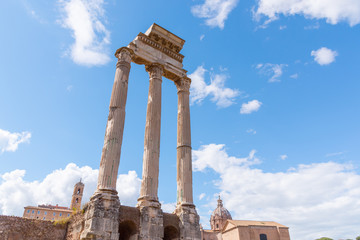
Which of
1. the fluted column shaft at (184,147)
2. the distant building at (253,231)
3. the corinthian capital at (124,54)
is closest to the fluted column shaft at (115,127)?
the corinthian capital at (124,54)

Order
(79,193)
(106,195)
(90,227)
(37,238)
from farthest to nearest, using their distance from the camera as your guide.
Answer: (79,193) < (37,238) < (106,195) < (90,227)

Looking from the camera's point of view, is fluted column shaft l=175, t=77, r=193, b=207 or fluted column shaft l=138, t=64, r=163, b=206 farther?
fluted column shaft l=175, t=77, r=193, b=207

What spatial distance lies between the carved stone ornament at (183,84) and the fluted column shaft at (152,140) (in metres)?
1.65

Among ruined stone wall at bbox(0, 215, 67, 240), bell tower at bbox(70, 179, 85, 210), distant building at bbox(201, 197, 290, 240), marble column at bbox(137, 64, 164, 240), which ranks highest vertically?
bell tower at bbox(70, 179, 85, 210)

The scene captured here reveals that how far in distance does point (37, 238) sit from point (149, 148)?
5853 mm

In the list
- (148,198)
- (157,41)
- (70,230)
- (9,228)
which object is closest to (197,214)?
(148,198)

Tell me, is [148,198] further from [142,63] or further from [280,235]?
[280,235]

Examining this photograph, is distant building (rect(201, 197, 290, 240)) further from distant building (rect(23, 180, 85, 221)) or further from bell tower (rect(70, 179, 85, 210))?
distant building (rect(23, 180, 85, 221))

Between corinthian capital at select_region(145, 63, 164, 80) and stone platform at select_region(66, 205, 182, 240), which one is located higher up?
corinthian capital at select_region(145, 63, 164, 80)

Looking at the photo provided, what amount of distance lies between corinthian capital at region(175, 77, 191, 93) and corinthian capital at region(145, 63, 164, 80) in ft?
5.10

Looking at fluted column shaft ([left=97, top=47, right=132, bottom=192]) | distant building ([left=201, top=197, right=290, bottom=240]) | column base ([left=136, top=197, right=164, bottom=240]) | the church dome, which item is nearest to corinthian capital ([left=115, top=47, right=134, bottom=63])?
fluted column shaft ([left=97, top=47, right=132, bottom=192])

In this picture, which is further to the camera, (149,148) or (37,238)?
(149,148)

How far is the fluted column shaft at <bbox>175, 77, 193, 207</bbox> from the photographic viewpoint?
526 inches

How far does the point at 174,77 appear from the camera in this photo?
1664 centimetres
